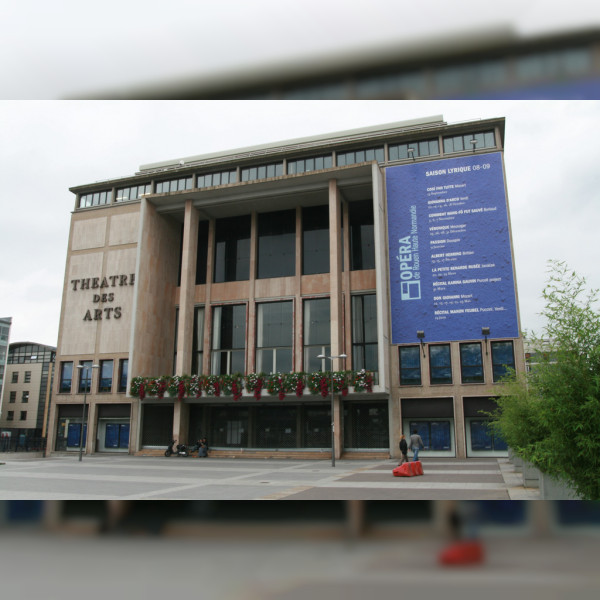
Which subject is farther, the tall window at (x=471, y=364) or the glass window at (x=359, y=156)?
the glass window at (x=359, y=156)

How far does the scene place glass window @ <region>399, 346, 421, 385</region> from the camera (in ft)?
124

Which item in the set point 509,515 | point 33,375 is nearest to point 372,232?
point 509,515

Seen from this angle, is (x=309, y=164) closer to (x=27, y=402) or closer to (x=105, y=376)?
(x=105, y=376)

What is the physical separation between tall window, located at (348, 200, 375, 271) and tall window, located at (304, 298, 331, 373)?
389 centimetres

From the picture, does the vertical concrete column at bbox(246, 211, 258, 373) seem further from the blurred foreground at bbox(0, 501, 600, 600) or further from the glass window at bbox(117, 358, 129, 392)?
the blurred foreground at bbox(0, 501, 600, 600)

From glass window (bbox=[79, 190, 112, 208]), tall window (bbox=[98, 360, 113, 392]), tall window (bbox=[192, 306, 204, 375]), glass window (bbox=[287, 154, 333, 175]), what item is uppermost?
glass window (bbox=[287, 154, 333, 175])

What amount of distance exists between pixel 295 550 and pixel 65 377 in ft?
158

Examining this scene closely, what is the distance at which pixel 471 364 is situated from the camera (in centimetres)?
3662

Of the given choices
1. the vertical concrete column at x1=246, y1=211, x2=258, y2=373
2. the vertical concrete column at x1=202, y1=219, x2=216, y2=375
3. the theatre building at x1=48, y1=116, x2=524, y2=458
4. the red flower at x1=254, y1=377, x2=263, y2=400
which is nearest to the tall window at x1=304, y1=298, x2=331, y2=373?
the theatre building at x1=48, y1=116, x2=524, y2=458

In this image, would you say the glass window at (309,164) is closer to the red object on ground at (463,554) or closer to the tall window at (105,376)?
the tall window at (105,376)

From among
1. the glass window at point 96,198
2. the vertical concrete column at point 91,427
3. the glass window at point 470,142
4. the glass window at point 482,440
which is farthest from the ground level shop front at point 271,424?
the glass window at point 470,142

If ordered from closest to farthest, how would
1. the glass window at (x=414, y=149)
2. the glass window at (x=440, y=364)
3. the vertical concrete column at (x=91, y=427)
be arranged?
the glass window at (x=440, y=364)
the glass window at (x=414, y=149)
the vertical concrete column at (x=91, y=427)

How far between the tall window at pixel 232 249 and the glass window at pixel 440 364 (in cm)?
1602

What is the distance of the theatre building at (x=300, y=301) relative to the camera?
3700 cm
